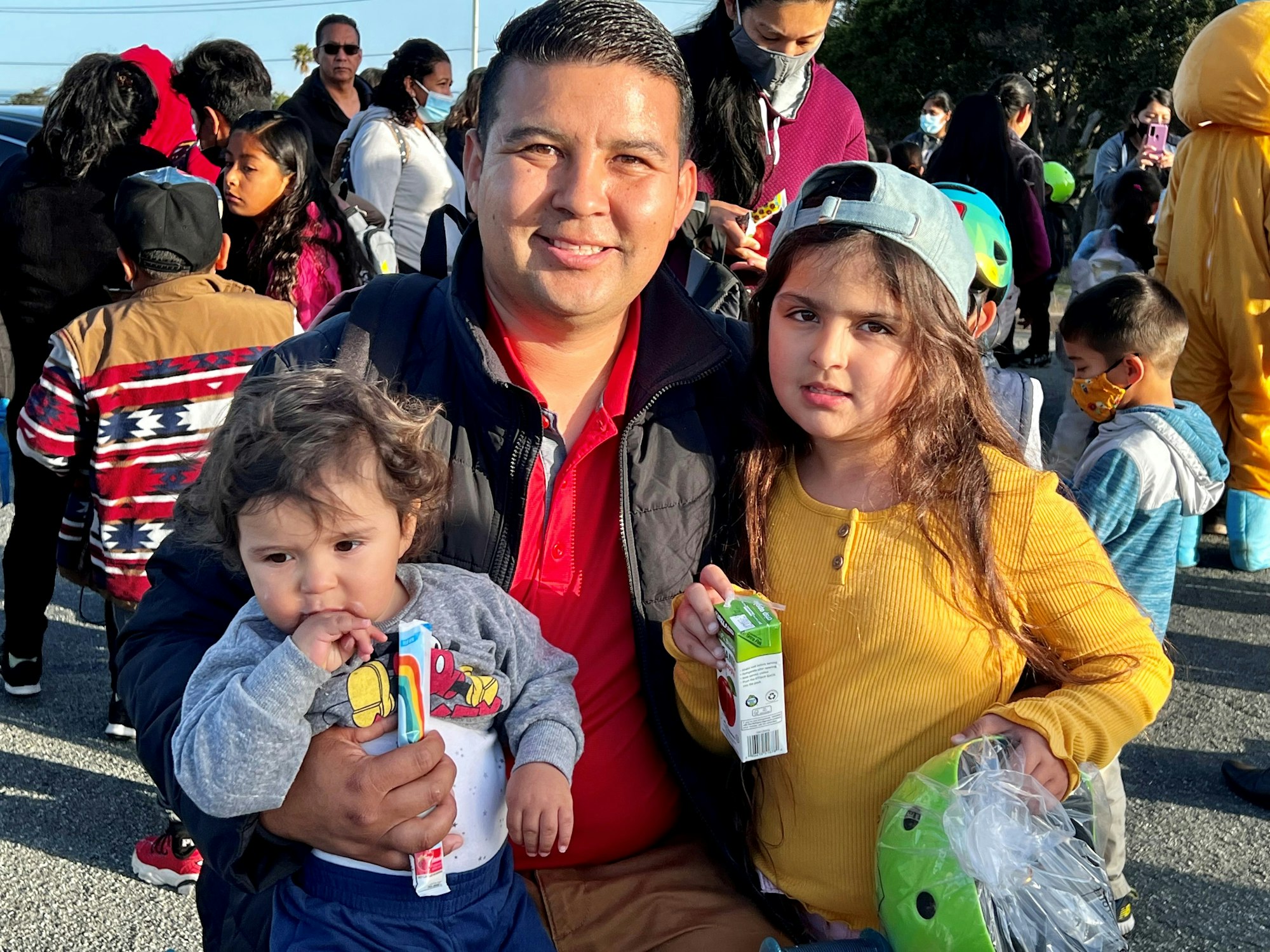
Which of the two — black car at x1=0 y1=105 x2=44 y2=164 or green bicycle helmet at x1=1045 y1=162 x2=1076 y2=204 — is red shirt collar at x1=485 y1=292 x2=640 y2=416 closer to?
black car at x1=0 y1=105 x2=44 y2=164

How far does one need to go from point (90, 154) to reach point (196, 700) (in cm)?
336

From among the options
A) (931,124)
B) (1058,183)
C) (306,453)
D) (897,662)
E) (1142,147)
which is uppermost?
(931,124)

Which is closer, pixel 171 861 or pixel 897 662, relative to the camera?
pixel 897 662

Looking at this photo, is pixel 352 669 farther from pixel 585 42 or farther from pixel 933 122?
pixel 933 122

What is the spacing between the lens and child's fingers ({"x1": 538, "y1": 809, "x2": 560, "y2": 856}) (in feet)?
5.87

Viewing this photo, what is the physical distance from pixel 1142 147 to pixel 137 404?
26.6ft

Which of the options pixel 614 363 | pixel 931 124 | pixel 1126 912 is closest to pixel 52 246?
pixel 614 363

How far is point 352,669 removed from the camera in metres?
1.80

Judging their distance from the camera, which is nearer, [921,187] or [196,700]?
[196,700]

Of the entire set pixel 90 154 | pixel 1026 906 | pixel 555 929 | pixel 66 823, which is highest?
pixel 90 154

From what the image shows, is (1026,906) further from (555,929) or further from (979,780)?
(555,929)

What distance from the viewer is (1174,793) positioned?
13.4 ft

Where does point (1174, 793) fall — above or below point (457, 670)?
below

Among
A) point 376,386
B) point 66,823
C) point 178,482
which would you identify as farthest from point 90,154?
point 376,386
